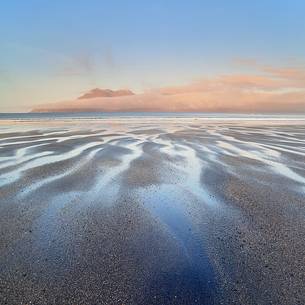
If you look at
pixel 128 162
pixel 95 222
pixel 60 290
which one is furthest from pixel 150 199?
pixel 128 162

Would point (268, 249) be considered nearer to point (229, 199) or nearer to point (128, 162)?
point (229, 199)

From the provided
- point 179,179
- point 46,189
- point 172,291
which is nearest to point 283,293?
point 172,291

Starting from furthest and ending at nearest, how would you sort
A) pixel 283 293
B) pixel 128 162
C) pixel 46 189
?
1. pixel 128 162
2. pixel 46 189
3. pixel 283 293

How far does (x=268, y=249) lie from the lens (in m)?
3.85

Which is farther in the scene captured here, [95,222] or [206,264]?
[95,222]

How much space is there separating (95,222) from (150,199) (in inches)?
59.2

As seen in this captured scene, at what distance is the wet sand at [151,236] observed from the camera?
298cm

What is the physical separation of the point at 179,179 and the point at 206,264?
4.14 metres

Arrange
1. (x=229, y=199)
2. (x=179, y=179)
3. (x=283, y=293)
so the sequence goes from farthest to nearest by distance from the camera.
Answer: (x=179, y=179) → (x=229, y=199) → (x=283, y=293)

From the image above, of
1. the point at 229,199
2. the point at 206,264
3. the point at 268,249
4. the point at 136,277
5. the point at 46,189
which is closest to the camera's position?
the point at 136,277

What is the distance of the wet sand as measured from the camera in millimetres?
2977

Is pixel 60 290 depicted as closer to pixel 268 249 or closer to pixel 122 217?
pixel 122 217

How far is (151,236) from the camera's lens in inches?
167

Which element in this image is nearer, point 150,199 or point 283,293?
point 283,293
